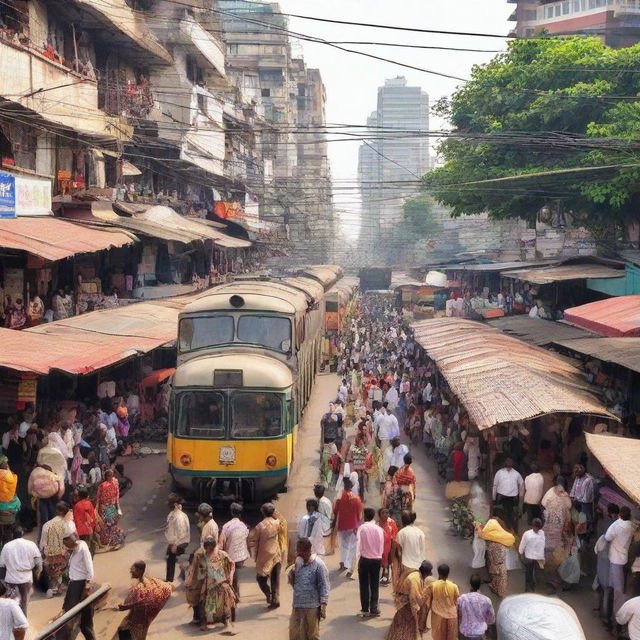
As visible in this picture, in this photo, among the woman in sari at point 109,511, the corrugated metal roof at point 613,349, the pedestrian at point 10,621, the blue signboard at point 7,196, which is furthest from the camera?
the blue signboard at point 7,196

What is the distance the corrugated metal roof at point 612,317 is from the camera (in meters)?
15.5

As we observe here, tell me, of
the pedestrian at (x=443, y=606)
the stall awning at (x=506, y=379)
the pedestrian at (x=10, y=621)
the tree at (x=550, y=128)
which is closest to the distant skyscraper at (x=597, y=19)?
the tree at (x=550, y=128)

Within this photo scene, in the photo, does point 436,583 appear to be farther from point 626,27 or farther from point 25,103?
point 626,27

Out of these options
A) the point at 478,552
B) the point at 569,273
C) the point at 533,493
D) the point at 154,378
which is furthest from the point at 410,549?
the point at 569,273

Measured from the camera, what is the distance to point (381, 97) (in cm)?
17938

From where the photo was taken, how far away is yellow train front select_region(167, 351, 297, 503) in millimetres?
12523

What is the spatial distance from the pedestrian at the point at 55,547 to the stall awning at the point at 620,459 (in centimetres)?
605

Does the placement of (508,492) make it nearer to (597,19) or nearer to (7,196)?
(7,196)

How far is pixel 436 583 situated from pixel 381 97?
179 meters

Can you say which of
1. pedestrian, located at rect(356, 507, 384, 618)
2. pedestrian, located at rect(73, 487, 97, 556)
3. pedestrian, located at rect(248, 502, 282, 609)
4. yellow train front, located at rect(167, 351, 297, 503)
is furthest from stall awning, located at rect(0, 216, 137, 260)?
pedestrian, located at rect(356, 507, 384, 618)

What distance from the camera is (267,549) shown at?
378 inches

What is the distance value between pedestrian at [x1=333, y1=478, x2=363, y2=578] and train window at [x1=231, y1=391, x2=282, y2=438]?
2.03m

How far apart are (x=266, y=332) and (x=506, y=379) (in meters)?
4.16

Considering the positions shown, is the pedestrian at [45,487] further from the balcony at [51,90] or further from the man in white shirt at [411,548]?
the balcony at [51,90]
